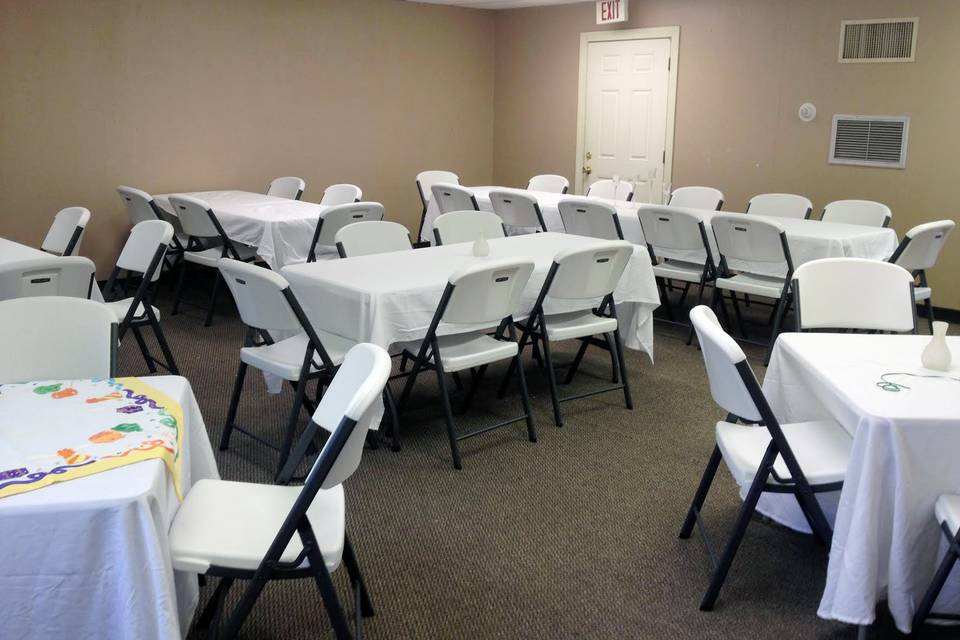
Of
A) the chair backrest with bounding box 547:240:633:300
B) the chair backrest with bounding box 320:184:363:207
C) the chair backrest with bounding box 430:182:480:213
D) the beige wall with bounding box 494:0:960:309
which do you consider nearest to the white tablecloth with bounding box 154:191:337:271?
the chair backrest with bounding box 320:184:363:207

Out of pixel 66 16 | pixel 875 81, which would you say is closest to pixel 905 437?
pixel 875 81

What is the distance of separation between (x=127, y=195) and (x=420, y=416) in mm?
3467

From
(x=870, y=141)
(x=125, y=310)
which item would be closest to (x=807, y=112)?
(x=870, y=141)

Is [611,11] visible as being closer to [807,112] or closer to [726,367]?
[807,112]

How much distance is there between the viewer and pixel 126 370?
4719mm

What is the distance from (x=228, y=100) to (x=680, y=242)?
4038 millimetres

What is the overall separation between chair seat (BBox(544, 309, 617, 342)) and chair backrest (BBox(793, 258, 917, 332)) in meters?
1.06

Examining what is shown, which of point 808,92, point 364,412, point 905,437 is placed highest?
point 808,92

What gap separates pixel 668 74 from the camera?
7.56m

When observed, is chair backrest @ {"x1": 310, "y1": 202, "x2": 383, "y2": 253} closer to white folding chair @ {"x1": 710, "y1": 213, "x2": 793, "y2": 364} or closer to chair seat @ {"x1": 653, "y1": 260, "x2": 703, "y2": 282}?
chair seat @ {"x1": 653, "y1": 260, "x2": 703, "y2": 282}

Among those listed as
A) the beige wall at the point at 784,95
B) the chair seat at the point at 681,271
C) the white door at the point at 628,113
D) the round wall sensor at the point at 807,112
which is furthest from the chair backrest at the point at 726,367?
the white door at the point at 628,113

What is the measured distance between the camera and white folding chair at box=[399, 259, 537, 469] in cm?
332

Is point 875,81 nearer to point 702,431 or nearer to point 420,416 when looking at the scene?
point 702,431

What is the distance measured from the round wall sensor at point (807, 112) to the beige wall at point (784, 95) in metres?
0.05
